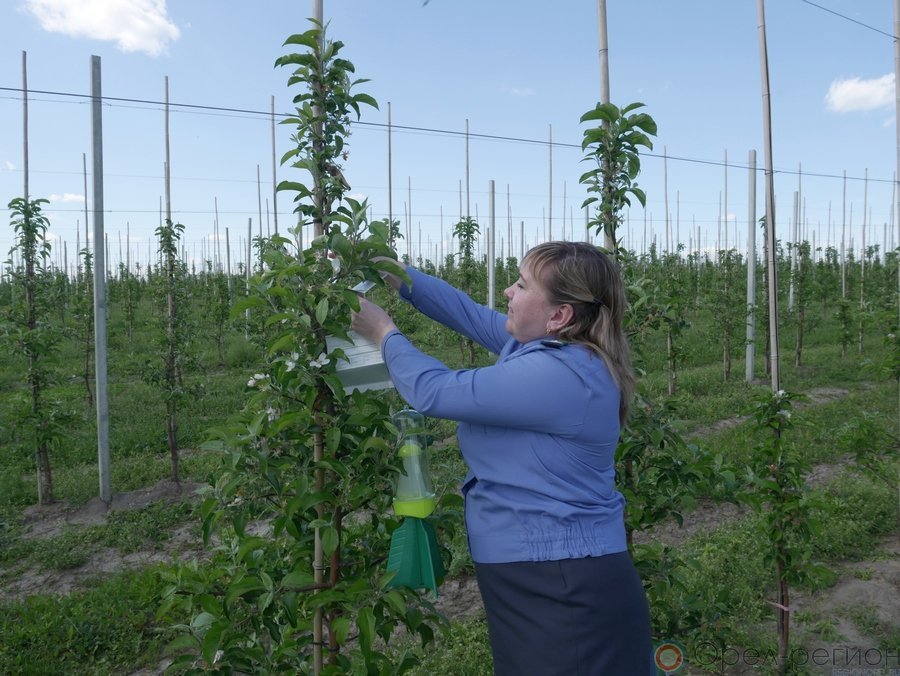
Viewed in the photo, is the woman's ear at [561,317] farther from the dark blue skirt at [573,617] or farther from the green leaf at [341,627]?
the green leaf at [341,627]

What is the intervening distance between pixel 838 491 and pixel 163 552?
6.53 meters

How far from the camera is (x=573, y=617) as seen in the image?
5.55 ft

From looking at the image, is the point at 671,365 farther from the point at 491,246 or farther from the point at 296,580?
the point at 296,580

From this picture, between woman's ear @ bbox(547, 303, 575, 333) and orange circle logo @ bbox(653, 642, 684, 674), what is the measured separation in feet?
6.18

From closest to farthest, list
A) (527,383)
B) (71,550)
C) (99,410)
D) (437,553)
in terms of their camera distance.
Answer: (527,383)
(437,553)
(71,550)
(99,410)

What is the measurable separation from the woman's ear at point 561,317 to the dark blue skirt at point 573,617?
2.07 ft

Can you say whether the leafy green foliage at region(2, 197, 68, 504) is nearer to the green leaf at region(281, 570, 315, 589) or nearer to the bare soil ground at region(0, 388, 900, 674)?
the bare soil ground at region(0, 388, 900, 674)

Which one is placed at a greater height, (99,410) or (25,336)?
(25,336)

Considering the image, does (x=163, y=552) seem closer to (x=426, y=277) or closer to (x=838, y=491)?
(x=426, y=277)

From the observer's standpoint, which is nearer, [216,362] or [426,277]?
[426,277]

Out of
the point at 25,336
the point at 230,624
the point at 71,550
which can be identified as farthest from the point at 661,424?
the point at 25,336

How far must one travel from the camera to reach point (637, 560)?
2.88 m

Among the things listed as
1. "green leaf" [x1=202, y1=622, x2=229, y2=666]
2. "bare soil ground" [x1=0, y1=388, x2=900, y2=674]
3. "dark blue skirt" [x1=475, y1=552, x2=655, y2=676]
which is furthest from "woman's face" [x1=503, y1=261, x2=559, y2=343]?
"bare soil ground" [x1=0, y1=388, x2=900, y2=674]

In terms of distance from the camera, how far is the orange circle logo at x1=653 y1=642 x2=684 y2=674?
2.91m
